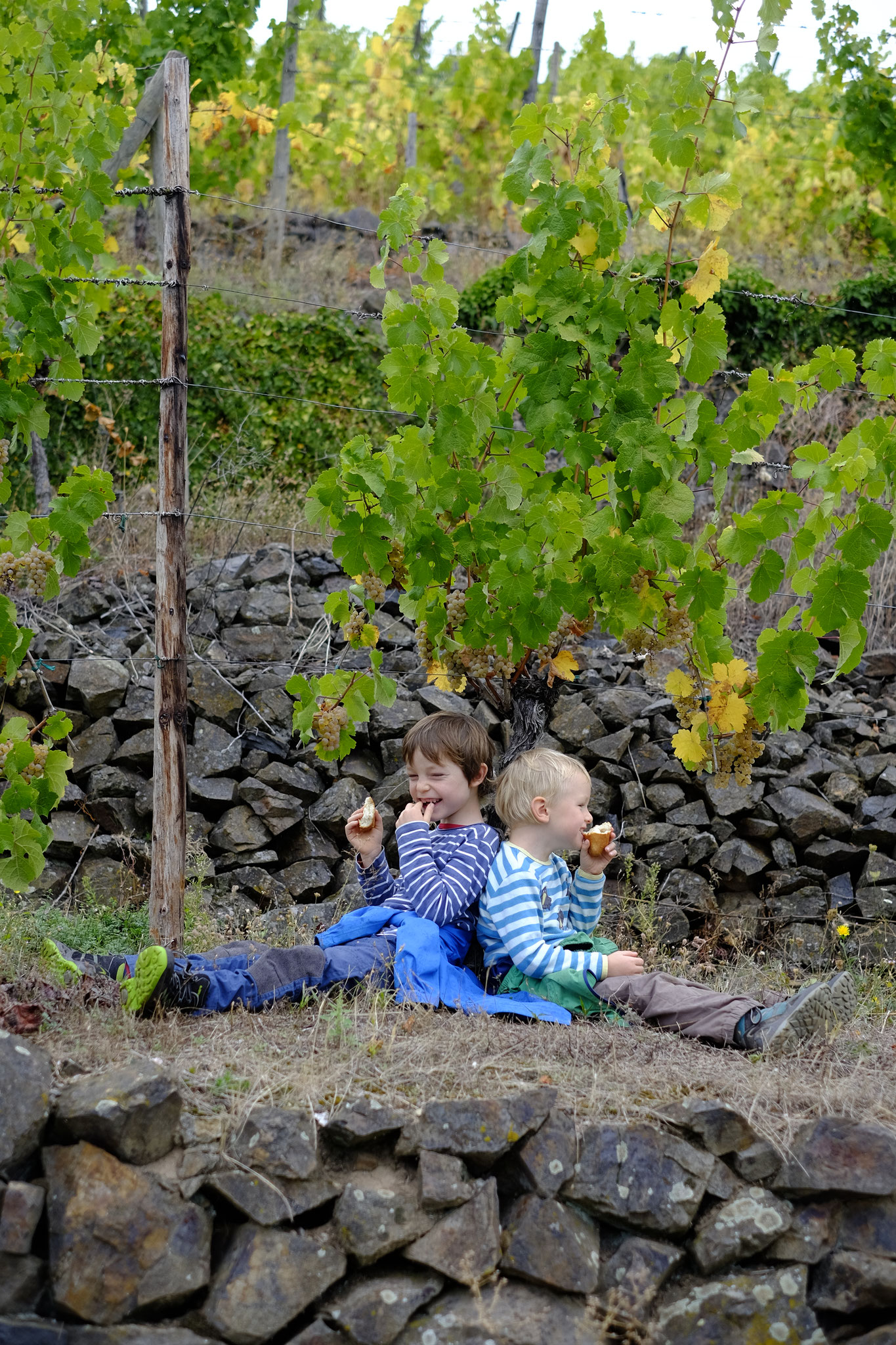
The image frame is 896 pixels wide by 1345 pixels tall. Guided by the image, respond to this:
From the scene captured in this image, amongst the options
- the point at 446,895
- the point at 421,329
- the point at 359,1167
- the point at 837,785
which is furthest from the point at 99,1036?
the point at 837,785

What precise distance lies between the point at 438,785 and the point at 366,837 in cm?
26

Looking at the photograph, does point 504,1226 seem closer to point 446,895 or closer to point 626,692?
point 446,895

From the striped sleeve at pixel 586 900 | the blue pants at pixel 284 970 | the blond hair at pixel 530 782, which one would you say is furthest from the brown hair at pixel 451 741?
the blue pants at pixel 284 970

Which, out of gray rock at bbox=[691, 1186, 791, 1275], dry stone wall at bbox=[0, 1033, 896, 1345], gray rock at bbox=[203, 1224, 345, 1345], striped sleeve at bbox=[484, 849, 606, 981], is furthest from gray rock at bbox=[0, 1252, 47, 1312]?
striped sleeve at bbox=[484, 849, 606, 981]

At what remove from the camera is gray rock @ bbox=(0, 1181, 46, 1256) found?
76.5 inches

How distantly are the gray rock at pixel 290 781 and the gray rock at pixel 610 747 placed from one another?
52.7 inches

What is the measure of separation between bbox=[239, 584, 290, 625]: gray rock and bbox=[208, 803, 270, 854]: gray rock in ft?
4.11

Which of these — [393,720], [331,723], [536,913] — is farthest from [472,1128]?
[393,720]

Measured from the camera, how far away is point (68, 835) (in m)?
4.96

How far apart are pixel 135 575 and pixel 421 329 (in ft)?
11.5

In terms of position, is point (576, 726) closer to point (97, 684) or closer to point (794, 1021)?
point (97, 684)

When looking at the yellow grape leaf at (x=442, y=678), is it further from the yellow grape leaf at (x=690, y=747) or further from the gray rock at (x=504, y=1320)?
the gray rock at (x=504, y=1320)

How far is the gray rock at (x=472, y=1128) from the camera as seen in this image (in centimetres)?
217

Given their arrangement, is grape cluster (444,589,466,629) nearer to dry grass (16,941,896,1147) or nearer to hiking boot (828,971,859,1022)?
dry grass (16,941,896,1147)
